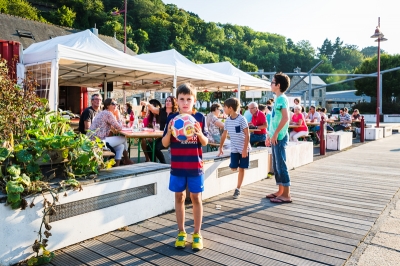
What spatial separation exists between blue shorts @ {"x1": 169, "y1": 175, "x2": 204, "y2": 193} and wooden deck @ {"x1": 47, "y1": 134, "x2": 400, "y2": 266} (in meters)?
0.58

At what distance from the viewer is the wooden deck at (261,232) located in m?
3.05

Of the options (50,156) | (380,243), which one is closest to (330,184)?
(380,243)

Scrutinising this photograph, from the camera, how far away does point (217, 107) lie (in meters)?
7.84

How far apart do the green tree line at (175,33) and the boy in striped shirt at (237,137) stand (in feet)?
189

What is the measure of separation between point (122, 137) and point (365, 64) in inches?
2277

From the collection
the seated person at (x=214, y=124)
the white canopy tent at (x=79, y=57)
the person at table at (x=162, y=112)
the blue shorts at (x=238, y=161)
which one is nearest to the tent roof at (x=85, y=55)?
the white canopy tent at (x=79, y=57)

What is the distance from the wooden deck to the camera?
305 cm

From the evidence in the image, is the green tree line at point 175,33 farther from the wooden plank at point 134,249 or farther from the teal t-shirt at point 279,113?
the wooden plank at point 134,249

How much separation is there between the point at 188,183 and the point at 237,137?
208 centimetres

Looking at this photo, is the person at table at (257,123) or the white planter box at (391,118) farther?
the white planter box at (391,118)

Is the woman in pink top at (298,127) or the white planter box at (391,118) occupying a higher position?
the white planter box at (391,118)

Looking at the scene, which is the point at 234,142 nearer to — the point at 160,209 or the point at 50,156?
the point at 160,209

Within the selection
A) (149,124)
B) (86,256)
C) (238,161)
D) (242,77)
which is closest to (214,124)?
(149,124)

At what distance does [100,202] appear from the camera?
11.6 ft
